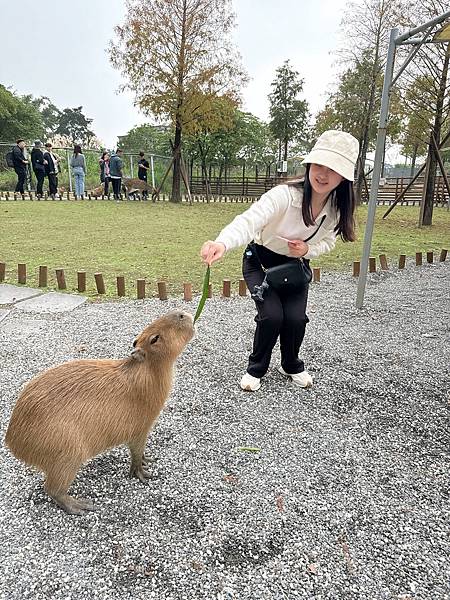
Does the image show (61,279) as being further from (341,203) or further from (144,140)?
(144,140)

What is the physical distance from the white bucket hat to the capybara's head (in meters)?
1.14

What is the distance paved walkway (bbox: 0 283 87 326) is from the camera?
439cm

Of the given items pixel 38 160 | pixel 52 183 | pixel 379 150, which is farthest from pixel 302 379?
pixel 52 183

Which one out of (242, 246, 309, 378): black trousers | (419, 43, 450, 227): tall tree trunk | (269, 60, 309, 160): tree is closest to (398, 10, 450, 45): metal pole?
(242, 246, 309, 378): black trousers

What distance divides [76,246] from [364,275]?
16.9ft

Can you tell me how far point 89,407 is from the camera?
5.91 feet

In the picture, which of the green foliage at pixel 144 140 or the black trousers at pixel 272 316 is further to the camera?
the green foliage at pixel 144 140

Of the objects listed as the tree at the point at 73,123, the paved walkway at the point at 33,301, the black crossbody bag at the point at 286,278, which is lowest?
the paved walkway at the point at 33,301

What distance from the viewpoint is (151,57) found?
54.5 ft

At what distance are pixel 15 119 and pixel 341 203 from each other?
101 ft

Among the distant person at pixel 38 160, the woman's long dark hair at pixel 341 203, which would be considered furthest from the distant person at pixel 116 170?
the woman's long dark hair at pixel 341 203

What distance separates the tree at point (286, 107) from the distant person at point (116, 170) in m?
14.4

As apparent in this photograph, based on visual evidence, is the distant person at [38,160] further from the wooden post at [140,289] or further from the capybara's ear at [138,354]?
the capybara's ear at [138,354]

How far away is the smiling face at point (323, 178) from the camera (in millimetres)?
2445
